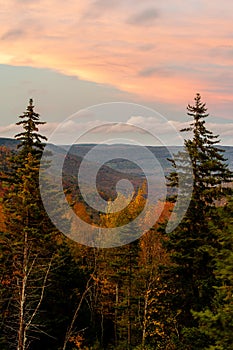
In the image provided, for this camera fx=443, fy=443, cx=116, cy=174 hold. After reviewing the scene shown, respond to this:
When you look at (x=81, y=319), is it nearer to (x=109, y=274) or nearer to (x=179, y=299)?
(x=109, y=274)

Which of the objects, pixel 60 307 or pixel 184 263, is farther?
pixel 60 307

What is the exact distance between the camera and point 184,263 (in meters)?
25.4

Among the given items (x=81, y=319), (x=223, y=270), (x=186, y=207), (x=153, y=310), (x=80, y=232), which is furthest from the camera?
(x=80, y=232)

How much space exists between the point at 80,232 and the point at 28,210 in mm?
27020

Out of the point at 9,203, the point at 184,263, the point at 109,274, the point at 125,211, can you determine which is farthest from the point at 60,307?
the point at 184,263

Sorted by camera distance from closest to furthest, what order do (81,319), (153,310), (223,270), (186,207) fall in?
(223,270) → (186,207) → (153,310) → (81,319)

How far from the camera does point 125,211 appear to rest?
3609 cm

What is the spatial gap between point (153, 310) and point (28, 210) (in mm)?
9801

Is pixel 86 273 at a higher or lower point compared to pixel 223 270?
lower

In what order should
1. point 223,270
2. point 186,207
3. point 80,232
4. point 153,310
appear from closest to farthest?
point 223,270 < point 186,207 < point 153,310 < point 80,232

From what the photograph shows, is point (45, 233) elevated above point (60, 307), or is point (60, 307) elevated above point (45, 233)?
point (45, 233)

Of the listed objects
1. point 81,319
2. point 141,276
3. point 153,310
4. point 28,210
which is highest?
point 28,210

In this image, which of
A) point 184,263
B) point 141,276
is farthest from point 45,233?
point 184,263

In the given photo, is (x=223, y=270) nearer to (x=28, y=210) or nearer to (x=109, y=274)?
(x=28, y=210)
